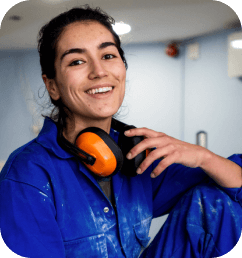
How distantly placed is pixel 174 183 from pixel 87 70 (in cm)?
55

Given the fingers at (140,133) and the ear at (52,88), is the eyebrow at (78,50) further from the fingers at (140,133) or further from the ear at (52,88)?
the fingers at (140,133)

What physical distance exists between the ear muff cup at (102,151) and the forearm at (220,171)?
0.31m

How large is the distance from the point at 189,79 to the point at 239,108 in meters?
0.55

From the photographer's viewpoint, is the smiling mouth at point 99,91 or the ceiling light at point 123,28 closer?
the smiling mouth at point 99,91

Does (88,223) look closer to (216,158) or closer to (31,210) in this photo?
(31,210)

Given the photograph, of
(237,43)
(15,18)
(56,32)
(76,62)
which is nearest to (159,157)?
(76,62)

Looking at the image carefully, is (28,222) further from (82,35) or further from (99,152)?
(82,35)

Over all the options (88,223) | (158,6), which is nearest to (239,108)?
(158,6)

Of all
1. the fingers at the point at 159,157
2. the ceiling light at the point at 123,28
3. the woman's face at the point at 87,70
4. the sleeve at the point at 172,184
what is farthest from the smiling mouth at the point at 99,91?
the ceiling light at the point at 123,28

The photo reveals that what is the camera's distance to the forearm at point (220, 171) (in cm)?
76

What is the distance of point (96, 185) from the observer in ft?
2.39

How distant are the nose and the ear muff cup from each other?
0.20 metres

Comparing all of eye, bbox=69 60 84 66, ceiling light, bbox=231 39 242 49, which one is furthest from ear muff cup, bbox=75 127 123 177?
ceiling light, bbox=231 39 242 49

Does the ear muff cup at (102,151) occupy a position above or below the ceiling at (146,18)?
below
